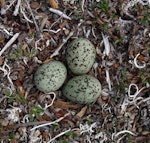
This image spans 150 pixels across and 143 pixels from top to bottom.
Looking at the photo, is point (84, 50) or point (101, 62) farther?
point (101, 62)

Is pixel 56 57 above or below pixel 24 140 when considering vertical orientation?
above

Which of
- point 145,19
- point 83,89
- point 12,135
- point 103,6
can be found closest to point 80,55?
point 83,89

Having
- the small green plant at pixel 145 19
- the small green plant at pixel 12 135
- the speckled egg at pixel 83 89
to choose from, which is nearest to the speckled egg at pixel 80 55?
the speckled egg at pixel 83 89

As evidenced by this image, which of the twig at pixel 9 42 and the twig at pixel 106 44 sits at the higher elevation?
the twig at pixel 9 42

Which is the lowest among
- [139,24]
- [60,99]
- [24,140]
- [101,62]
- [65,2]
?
[24,140]

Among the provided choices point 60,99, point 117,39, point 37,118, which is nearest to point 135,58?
point 117,39

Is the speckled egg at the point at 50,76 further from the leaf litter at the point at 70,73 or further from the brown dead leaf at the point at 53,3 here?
the brown dead leaf at the point at 53,3

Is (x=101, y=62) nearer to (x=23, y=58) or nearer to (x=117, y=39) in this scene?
(x=117, y=39)
